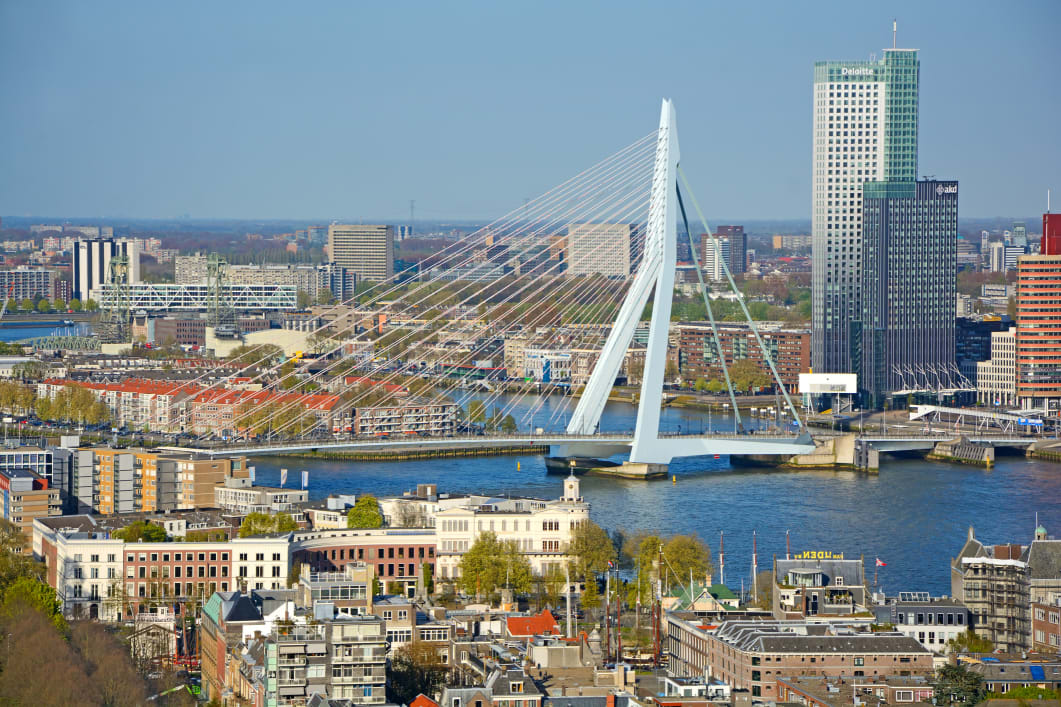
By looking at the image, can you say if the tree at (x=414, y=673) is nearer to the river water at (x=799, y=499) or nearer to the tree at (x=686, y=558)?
the tree at (x=686, y=558)

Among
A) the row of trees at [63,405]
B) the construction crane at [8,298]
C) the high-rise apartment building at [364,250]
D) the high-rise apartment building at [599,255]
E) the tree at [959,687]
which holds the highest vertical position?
the high-rise apartment building at [364,250]

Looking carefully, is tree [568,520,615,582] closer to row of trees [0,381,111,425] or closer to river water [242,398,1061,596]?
river water [242,398,1061,596]

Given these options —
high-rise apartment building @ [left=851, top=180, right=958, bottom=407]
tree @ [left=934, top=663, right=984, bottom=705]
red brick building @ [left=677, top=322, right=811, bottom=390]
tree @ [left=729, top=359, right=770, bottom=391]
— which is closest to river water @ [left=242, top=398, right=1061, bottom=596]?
tree @ [left=934, top=663, right=984, bottom=705]

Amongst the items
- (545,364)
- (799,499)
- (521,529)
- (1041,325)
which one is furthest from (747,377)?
(521,529)

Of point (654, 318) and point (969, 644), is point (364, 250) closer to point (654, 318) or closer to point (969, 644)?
point (654, 318)

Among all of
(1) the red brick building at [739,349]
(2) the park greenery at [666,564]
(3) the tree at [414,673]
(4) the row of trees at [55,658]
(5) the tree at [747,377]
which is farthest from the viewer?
(1) the red brick building at [739,349]

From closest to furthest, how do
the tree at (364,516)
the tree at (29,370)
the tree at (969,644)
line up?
the tree at (969,644) → the tree at (364,516) → the tree at (29,370)

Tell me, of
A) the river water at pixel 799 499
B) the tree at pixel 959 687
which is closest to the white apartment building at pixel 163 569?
the river water at pixel 799 499

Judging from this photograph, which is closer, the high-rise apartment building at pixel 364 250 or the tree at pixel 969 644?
the tree at pixel 969 644
